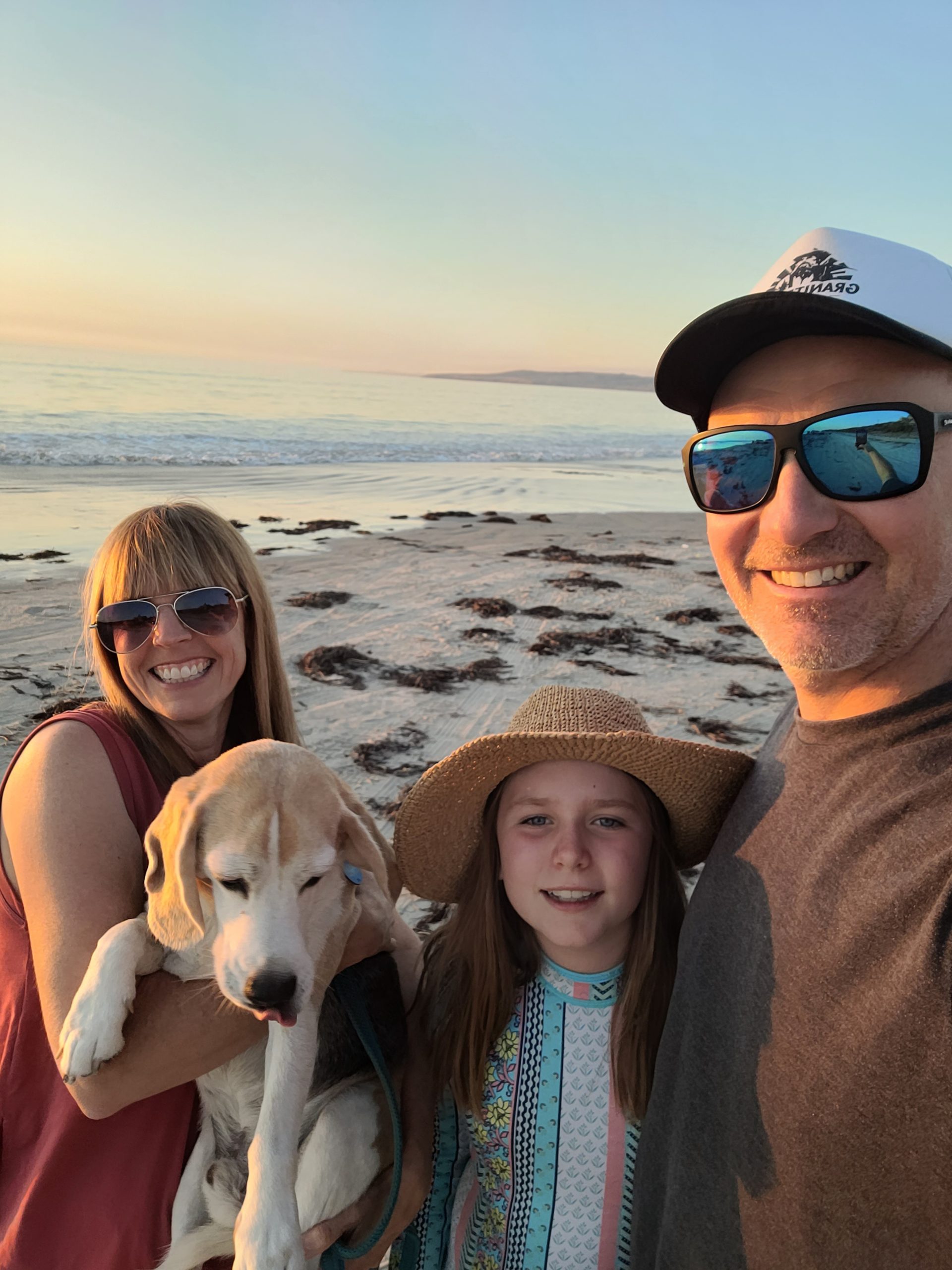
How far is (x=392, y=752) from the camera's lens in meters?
6.62

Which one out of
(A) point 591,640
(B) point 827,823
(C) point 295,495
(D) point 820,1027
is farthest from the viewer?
(C) point 295,495

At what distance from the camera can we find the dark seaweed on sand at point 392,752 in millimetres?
6352

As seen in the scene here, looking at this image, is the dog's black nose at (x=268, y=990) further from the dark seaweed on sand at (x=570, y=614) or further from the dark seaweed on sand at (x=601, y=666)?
the dark seaweed on sand at (x=570, y=614)

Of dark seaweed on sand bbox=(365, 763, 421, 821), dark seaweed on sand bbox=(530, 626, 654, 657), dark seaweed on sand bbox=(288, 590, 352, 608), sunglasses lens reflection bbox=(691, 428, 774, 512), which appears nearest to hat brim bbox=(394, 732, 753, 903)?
sunglasses lens reflection bbox=(691, 428, 774, 512)

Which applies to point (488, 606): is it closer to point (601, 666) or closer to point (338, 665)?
point (601, 666)

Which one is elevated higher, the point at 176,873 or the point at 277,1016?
the point at 176,873

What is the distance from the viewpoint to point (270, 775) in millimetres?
2375

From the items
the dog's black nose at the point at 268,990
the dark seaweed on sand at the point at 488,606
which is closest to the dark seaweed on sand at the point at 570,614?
the dark seaweed on sand at the point at 488,606

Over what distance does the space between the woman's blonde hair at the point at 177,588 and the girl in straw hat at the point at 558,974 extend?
76 cm

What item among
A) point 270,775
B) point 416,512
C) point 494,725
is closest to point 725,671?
point 494,725

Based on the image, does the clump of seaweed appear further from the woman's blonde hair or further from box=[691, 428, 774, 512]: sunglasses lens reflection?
box=[691, 428, 774, 512]: sunglasses lens reflection

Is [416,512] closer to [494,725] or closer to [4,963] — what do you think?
[494,725]

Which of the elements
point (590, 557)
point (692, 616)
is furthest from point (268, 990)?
point (590, 557)

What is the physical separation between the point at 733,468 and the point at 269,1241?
7.19ft
